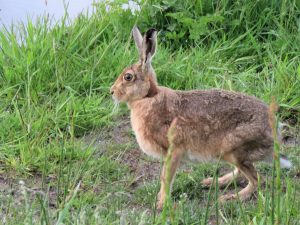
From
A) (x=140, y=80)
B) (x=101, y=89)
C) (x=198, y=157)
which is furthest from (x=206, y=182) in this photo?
(x=101, y=89)

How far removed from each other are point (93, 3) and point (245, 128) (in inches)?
113

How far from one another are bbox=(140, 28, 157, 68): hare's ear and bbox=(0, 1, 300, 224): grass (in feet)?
2.16

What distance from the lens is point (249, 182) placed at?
4773 mm

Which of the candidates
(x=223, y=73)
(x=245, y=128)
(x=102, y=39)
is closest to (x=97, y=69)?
(x=102, y=39)

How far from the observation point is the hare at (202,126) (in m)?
4.61

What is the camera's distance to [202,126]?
470 cm

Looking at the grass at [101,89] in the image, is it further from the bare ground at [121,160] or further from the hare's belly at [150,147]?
the hare's belly at [150,147]

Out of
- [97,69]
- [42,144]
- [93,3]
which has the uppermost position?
[93,3]

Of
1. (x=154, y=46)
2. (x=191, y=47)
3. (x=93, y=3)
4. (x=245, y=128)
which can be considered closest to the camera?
(x=245, y=128)

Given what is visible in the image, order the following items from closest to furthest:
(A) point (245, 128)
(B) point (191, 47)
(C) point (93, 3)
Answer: (A) point (245, 128) → (B) point (191, 47) → (C) point (93, 3)

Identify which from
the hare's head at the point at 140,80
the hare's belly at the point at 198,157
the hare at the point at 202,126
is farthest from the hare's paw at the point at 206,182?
the hare's head at the point at 140,80

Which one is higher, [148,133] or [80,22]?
[80,22]

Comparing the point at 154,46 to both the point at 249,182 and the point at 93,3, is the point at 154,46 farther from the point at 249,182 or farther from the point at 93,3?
the point at 93,3

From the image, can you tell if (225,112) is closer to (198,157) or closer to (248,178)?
(198,157)
